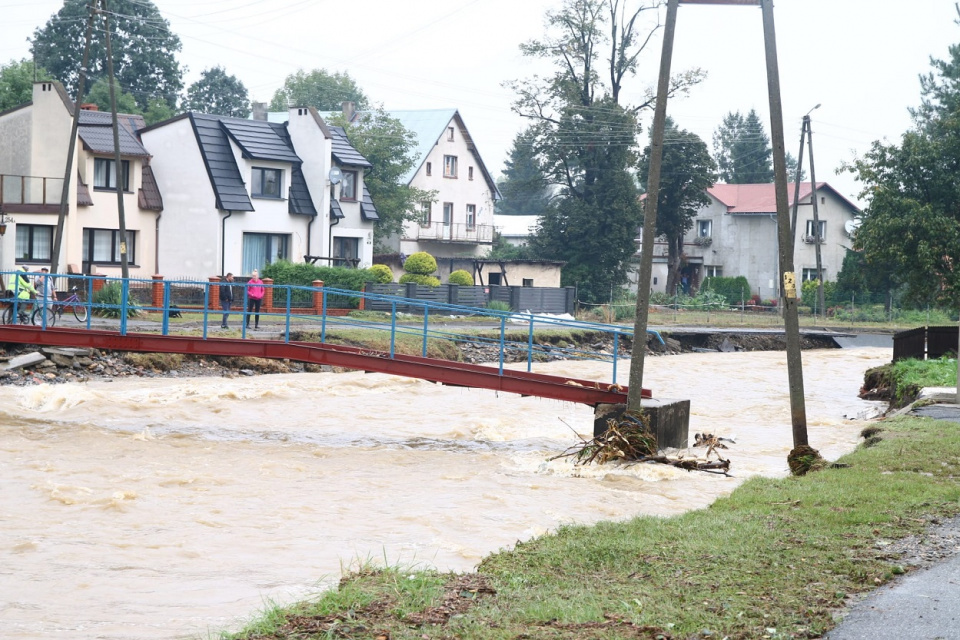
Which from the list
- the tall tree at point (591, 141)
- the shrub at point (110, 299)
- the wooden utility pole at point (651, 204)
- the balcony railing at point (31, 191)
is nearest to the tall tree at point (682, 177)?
the tall tree at point (591, 141)

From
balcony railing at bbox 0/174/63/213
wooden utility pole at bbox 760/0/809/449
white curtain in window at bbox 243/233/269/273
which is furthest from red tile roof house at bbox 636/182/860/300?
wooden utility pole at bbox 760/0/809/449

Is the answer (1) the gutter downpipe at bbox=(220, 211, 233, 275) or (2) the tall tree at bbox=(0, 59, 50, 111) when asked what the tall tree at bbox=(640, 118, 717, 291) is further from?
(2) the tall tree at bbox=(0, 59, 50, 111)

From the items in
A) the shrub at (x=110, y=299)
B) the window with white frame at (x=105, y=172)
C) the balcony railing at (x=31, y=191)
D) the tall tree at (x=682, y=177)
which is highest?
the tall tree at (x=682, y=177)

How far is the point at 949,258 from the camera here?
121 ft

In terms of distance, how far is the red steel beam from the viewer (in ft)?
64.3

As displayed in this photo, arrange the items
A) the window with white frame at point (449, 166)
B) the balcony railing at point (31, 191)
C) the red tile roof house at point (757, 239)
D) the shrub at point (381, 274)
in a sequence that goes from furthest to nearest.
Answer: the red tile roof house at point (757, 239), the window with white frame at point (449, 166), the shrub at point (381, 274), the balcony railing at point (31, 191)

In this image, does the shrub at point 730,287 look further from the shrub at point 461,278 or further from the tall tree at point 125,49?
the tall tree at point 125,49

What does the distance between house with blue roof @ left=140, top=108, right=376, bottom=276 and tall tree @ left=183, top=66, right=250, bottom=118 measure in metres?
46.1

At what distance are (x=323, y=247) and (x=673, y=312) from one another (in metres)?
21.3

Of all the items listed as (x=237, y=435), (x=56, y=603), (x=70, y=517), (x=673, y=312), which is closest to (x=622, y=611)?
(x=56, y=603)

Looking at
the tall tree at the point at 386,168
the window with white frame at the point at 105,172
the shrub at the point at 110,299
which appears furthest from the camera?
the tall tree at the point at 386,168

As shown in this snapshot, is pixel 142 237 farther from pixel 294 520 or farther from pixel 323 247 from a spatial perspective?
pixel 294 520

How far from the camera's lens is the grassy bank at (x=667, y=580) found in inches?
262

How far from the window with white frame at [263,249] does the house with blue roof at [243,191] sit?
0.05m
